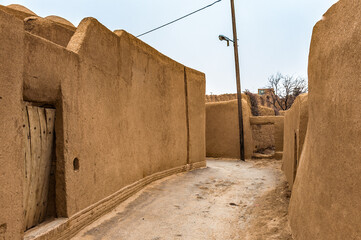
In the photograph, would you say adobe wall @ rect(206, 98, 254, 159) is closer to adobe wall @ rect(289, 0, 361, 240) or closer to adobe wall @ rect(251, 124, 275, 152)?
adobe wall @ rect(251, 124, 275, 152)

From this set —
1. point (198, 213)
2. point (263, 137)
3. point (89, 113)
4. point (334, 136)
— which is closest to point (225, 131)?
point (263, 137)

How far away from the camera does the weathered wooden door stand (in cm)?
300

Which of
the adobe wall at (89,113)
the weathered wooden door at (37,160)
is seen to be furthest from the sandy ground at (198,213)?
the weathered wooden door at (37,160)

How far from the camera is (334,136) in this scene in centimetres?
233

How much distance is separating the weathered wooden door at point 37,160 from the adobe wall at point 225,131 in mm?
9744

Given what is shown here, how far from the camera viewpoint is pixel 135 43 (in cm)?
558

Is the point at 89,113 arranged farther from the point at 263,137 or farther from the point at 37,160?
the point at 263,137

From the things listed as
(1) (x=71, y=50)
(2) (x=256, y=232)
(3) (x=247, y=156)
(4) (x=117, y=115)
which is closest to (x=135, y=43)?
(4) (x=117, y=115)

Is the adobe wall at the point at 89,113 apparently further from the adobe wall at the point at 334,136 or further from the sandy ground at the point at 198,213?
the adobe wall at the point at 334,136

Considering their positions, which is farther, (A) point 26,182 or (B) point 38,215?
(B) point 38,215

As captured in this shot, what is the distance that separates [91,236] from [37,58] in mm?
2221

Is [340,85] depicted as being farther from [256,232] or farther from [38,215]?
[38,215]

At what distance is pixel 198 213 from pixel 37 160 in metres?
2.56

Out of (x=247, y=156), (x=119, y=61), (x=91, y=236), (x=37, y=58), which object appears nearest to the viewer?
(x=37, y=58)
